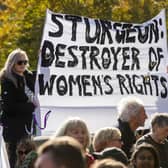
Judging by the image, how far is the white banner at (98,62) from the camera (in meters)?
8.64

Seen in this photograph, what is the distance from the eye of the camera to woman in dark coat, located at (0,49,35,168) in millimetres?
7043

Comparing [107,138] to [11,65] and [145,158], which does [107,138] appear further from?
[11,65]

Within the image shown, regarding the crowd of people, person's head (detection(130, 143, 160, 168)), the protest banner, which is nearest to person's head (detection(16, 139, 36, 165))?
the crowd of people

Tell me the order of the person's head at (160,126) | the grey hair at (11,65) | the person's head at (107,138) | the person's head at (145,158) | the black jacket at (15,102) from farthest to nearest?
1. the black jacket at (15,102)
2. the grey hair at (11,65)
3. the person's head at (160,126)
4. the person's head at (107,138)
5. the person's head at (145,158)

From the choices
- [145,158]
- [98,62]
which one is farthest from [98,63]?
[145,158]

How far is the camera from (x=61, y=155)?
6.64 feet

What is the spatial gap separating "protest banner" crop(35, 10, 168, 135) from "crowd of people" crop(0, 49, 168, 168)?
115cm

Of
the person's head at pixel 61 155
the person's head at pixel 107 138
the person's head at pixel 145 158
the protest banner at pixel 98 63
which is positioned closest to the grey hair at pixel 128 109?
the person's head at pixel 107 138

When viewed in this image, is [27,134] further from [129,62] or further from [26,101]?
[129,62]

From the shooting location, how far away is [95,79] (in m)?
8.99

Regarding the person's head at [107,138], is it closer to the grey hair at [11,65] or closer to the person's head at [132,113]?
the person's head at [132,113]

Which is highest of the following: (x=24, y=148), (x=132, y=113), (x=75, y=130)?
(x=132, y=113)

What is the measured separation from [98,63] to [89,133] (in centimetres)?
395

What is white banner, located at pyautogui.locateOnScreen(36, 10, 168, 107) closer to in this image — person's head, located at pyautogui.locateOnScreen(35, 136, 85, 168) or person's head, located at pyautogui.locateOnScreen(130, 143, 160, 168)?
person's head, located at pyautogui.locateOnScreen(130, 143, 160, 168)
